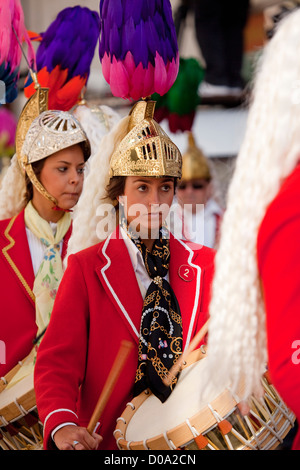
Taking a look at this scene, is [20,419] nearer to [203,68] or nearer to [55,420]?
[55,420]

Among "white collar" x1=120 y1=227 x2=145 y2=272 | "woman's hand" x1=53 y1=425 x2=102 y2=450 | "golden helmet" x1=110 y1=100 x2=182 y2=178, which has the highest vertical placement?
"golden helmet" x1=110 y1=100 x2=182 y2=178

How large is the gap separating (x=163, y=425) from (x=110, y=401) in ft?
1.05

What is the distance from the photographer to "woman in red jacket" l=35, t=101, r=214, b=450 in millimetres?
2174

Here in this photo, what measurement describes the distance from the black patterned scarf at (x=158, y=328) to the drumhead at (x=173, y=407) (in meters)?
0.03

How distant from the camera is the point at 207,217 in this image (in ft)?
17.5

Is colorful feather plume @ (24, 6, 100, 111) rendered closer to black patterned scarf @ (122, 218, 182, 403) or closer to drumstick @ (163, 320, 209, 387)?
black patterned scarf @ (122, 218, 182, 403)

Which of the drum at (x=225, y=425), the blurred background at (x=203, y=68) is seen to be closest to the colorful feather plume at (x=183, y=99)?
the blurred background at (x=203, y=68)

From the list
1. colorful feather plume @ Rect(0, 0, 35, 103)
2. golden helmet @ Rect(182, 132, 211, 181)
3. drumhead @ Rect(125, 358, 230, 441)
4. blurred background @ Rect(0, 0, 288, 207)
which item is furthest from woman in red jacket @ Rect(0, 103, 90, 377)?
golden helmet @ Rect(182, 132, 211, 181)

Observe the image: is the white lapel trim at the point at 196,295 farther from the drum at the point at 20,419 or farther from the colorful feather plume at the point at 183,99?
the colorful feather plume at the point at 183,99

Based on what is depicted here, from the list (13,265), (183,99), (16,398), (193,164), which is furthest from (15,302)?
(193,164)

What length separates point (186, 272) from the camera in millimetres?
2416

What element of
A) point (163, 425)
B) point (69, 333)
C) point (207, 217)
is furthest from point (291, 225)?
point (207, 217)

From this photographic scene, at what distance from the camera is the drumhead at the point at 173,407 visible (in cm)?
189

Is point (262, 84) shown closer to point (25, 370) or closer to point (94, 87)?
point (25, 370)
